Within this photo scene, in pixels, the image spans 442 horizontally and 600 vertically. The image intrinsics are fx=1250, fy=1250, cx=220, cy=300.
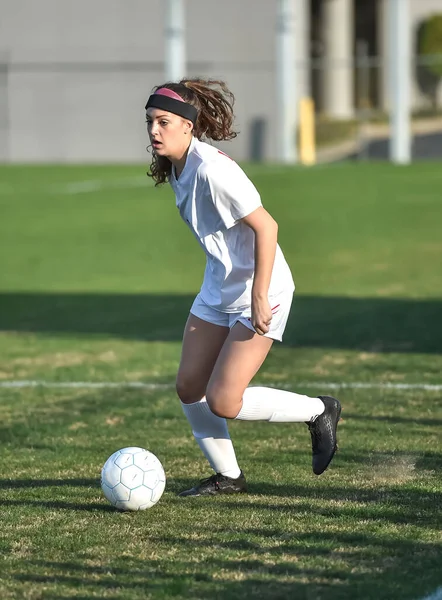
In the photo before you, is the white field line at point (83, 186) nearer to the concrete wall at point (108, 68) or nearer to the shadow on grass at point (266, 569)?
the concrete wall at point (108, 68)

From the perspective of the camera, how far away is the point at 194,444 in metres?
6.87

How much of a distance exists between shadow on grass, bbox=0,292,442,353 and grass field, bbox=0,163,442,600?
0.03m

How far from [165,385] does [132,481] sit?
11.1 feet

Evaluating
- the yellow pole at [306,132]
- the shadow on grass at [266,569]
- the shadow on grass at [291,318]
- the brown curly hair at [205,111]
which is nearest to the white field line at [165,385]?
the shadow on grass at [291,318]

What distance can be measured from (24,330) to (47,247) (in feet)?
23.3

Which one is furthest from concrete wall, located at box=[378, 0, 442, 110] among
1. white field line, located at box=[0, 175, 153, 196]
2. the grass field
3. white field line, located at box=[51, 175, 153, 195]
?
the grass field

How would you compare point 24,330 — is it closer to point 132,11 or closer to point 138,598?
point 138,598

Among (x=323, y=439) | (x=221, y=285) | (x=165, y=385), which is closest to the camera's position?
(x=221, y=285)

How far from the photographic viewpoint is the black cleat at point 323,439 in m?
5.75

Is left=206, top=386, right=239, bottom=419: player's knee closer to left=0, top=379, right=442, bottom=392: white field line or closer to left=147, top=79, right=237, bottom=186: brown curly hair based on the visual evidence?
left=147, top=79, right=237, bottom=186: brown curly hair

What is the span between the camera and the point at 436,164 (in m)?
35.8

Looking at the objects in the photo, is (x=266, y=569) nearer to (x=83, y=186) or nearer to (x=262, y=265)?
(x=262, y=265)

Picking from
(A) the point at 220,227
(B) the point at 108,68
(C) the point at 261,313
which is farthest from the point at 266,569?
(B) the point at 108,68

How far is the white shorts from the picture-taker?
214 inches
